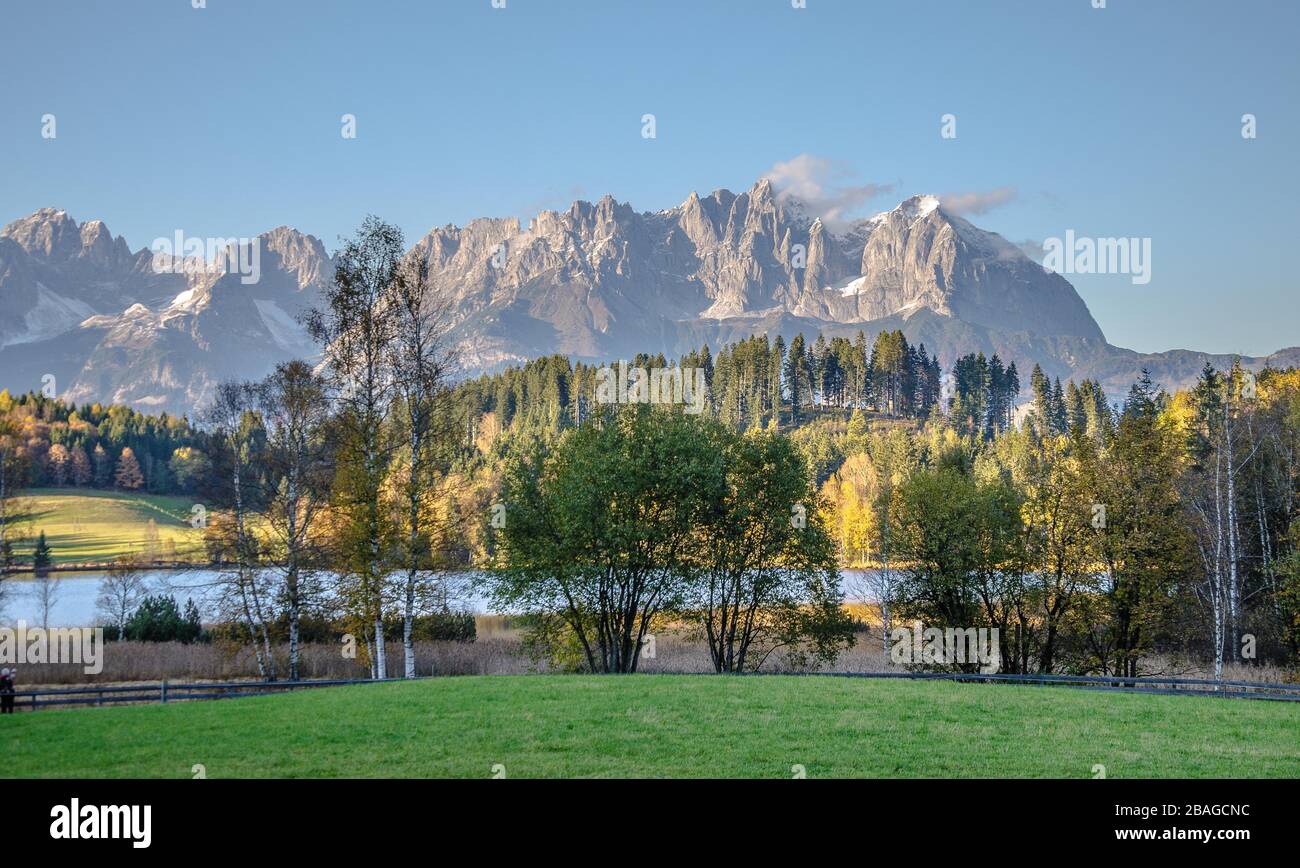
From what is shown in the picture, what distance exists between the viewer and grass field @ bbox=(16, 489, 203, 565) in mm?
115312

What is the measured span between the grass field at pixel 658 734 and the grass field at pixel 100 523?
99278 mm

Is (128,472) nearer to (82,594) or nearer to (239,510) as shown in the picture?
(82,594)

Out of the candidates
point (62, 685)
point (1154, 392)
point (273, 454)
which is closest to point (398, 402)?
point (273, 454)

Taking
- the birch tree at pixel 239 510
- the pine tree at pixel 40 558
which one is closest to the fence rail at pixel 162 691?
the birch tree at pixel 239 510

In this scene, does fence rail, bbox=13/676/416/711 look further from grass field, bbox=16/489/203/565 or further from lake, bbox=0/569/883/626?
grass field, bbox=16/489/203/565

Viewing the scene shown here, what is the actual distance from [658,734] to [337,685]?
1692cm

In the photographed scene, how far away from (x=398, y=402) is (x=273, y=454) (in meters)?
7.96

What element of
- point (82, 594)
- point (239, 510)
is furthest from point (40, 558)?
point (239, 510)

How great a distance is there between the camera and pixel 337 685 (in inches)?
1233

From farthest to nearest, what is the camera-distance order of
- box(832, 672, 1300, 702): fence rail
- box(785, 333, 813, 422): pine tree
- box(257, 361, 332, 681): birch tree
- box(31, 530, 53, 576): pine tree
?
box(785, 333, 813, 422): pine tree → box(31, 530, 53, 576): pine tree → box(257, 361, 332, 681): birch tree → box(832, 672, 1300, 702): fence rail

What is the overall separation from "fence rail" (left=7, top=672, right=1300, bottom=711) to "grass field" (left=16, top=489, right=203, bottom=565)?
288ft

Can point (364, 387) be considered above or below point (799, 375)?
below
